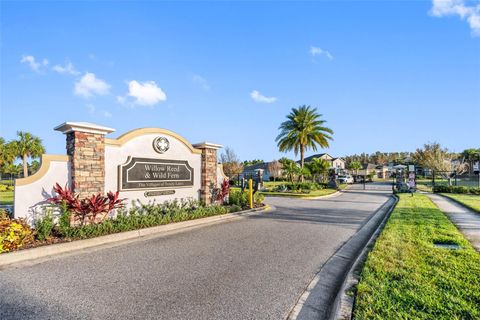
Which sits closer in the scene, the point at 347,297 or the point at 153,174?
the point at 347,297

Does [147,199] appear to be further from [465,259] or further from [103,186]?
[465,259]

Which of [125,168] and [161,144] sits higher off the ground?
[161,144]

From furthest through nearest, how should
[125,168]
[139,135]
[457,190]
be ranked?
[457,190]
[139,135]
[125,168]

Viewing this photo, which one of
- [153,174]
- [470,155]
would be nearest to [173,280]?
[153,174]

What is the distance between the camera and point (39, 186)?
671 centimetres

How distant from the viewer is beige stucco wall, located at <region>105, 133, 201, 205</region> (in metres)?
8.14

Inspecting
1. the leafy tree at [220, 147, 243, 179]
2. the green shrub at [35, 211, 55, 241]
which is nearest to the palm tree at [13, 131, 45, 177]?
the leafy tree at [220, 147, 243, 179]

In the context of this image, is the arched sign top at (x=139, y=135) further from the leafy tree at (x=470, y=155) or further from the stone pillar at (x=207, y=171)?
the leafy tree at (x=470, y=155)

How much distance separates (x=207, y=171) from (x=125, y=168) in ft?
12.2

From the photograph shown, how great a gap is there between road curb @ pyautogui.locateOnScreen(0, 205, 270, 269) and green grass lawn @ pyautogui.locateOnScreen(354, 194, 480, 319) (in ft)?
17.9

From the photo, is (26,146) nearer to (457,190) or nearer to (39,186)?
(39,186)

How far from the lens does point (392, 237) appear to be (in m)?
6.45

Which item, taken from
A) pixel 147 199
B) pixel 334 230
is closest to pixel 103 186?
pixel 147 199

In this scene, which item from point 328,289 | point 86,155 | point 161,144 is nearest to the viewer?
point 328,289
